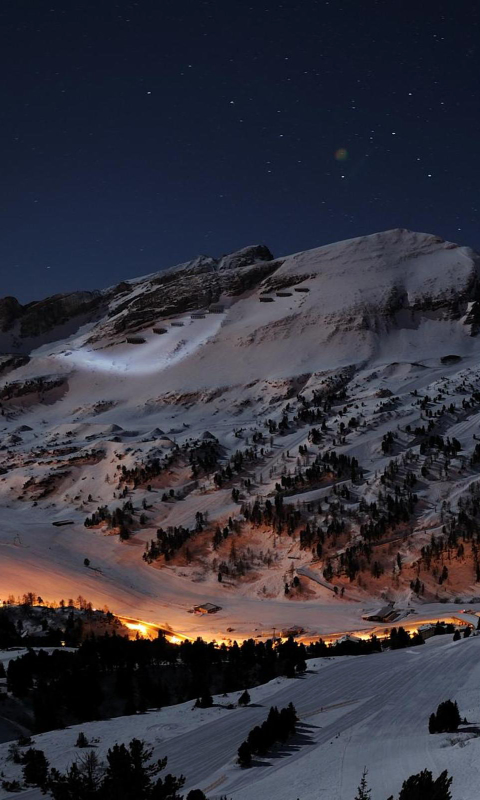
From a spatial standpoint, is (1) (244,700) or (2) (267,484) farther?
(2) (267,484)

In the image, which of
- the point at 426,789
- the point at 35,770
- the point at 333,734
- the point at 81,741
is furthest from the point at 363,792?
the point at 81,741

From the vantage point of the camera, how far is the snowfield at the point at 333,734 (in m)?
17.0

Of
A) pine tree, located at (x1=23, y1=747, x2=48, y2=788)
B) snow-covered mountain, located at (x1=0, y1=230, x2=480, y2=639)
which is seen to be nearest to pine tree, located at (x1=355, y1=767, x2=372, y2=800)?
pine tree, located at (x1=23, y1=747, x2=48, y2=788)

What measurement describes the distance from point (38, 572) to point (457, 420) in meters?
75.7

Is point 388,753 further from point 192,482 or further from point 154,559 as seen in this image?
point 192,482

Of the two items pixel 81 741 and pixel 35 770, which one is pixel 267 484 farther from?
pixel 35 770

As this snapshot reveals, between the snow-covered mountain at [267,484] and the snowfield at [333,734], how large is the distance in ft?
111

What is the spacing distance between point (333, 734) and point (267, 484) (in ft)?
267

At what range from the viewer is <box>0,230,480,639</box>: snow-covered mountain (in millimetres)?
77438

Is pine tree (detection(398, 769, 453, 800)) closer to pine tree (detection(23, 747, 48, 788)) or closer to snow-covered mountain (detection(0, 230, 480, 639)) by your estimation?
pine tree (detection(23, 747, 48, 788))

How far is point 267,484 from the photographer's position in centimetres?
10469

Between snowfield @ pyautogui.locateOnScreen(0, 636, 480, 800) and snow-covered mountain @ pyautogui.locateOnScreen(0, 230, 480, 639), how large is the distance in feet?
111

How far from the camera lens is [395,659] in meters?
37.8

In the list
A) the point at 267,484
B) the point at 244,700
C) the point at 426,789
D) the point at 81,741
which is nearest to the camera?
the point at 426,789
